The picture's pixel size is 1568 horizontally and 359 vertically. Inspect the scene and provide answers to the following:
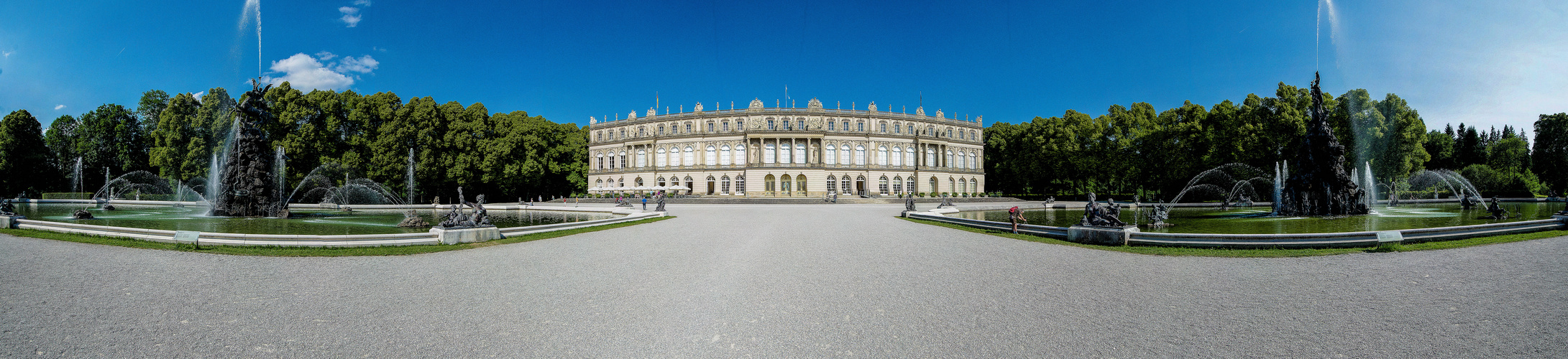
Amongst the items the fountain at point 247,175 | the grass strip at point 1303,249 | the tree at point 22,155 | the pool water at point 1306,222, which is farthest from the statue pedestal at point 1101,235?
the tree at point 22,155

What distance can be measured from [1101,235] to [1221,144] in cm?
3835

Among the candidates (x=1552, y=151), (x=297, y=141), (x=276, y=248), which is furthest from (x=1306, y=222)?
(x=297, y=141)

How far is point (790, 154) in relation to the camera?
64.3 metres

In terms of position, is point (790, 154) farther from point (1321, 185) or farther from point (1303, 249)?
point (1303, 249)

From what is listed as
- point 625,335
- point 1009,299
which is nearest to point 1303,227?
point 1009,299

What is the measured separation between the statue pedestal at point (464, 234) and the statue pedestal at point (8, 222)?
535 inches

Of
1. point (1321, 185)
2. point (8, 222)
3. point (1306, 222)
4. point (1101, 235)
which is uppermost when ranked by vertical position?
point (1321, 185)

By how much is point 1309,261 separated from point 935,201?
4140 cm

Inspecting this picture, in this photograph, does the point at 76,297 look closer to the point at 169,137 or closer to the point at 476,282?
the point at 476,282

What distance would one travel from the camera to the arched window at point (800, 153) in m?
64.8

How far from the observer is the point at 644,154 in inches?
2707

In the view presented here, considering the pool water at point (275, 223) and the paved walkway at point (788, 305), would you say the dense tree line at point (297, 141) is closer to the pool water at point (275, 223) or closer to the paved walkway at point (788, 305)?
the pool water at point (275, 223)

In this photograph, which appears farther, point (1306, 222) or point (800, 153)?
point (800, 153)

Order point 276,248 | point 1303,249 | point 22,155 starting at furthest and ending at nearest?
1. point 22,155
2. point 276,248
3. point 1303,249
